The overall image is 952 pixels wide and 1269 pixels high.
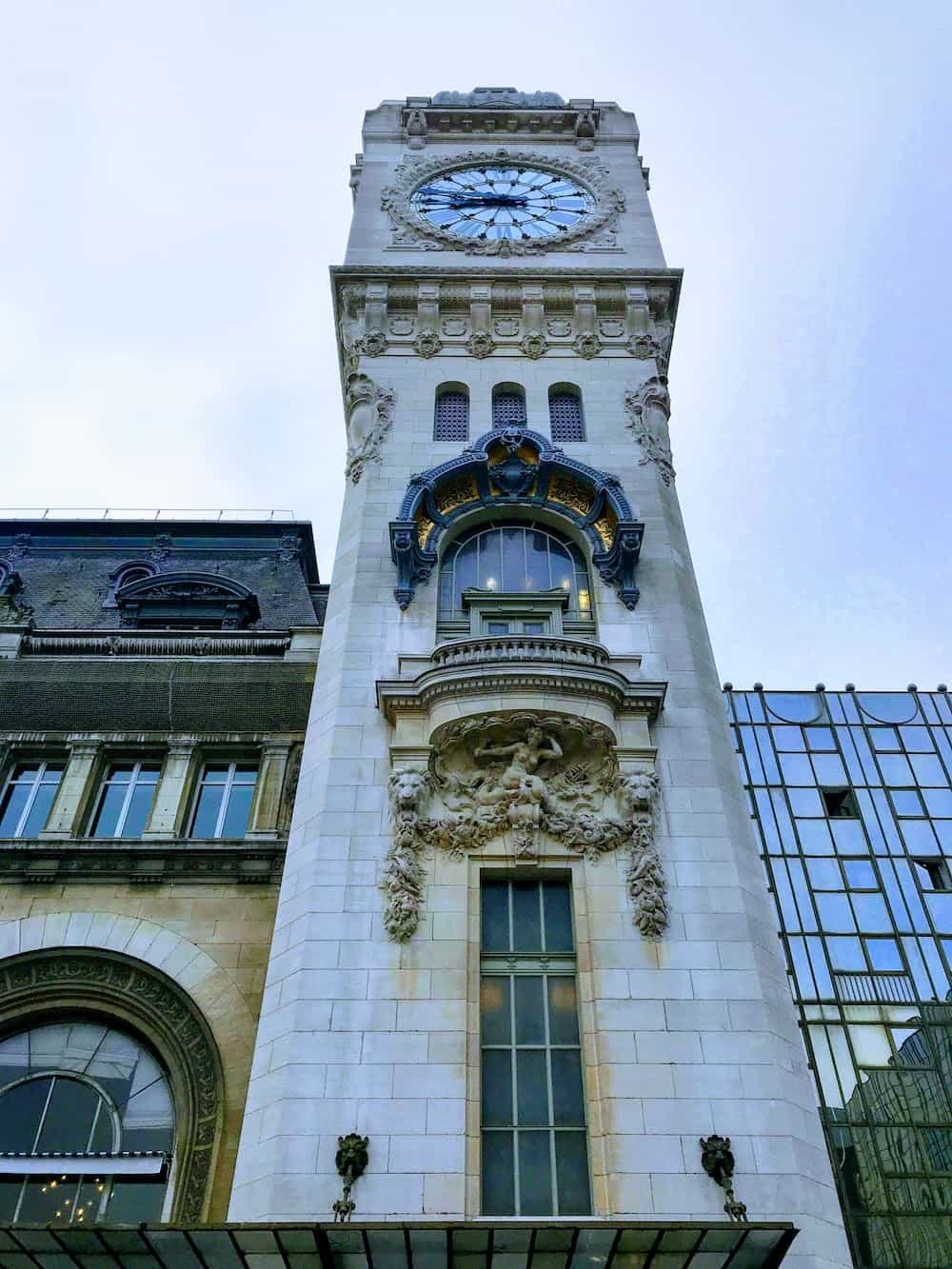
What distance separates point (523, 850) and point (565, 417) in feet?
42.4

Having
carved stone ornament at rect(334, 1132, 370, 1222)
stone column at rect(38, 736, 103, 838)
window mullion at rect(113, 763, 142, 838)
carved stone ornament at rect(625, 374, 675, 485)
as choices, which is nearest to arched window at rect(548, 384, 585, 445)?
carved stone ornament at rect(625, 374, 675, 485)

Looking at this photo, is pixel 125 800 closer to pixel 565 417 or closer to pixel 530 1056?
pixel 530 1056

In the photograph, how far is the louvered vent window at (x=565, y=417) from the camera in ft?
87.2

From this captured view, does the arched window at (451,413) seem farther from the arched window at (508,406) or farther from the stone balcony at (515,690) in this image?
the stone balcony at (515,690)

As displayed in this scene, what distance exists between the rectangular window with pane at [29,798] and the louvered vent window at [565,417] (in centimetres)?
1407

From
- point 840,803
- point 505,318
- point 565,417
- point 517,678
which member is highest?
point 505,318

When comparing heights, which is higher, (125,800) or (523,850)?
(125,800)

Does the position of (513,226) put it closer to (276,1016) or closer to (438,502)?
(438,502)

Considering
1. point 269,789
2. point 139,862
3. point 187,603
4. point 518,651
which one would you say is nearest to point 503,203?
point 187,603

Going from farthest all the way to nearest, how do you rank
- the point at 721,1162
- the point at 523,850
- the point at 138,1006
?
1. the point at 138,1006
2. the point at 523,850
3. the point at 721,1162

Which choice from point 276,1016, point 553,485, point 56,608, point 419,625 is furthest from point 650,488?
point 56,608

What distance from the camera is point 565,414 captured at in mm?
27281

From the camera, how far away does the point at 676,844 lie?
1831 centimetres

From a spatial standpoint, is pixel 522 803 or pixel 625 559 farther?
pixel 625 559
